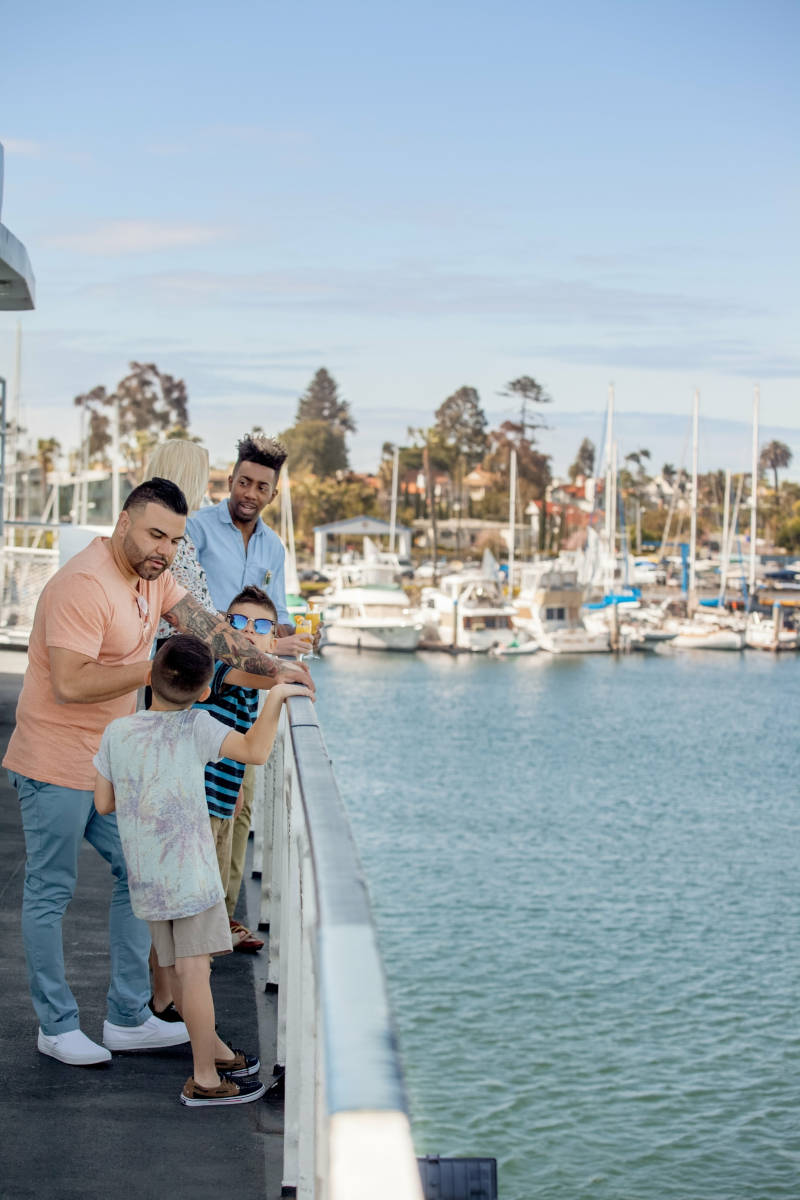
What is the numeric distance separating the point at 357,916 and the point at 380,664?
2404 inches

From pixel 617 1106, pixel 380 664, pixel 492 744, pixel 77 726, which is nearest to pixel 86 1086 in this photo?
pixel 77 726

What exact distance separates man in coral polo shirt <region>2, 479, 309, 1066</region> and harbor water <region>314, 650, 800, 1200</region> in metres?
1.55

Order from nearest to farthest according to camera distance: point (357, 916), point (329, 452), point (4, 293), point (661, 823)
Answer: point (357, 916)
point (4, 293)
point (661, 823)
point (329, 452)

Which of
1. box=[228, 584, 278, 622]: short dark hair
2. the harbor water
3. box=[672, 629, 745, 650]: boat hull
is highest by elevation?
box=[228, 584, 278, 622]: short dark hair

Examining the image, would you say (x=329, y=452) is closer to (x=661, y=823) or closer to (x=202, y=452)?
(x=661, y=823)

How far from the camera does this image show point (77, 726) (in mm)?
3770

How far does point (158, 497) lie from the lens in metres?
3.68

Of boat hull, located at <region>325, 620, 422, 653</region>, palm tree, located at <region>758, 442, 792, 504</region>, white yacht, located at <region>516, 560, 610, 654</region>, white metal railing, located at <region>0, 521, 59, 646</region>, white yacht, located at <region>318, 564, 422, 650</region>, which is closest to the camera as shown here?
white metal railing, located at <region>0, 521, 59, 646</region>

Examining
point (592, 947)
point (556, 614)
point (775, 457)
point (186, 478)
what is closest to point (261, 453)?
point (186, 478)

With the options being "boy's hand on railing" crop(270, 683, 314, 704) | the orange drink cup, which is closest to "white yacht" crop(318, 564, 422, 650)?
the orange drink cup

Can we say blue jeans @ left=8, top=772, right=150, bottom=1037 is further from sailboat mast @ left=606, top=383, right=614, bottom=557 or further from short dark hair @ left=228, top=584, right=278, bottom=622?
sailboat mast @ left=606, top=383, right=614, bottom=557

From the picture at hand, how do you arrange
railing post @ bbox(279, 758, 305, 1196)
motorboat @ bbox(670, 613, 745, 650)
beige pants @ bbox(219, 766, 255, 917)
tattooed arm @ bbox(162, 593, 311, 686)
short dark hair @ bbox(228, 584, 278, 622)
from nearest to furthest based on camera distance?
railing post @ bbox(279, 758, 305, 1196) < tattooed arm @ bbox(162, 593, 311, 686) < short dark hair @ bbox(228, 584, 278, 622) < beige pants @ bbox(219, 766, 255, 917) < motorboat @ bbox(670, 613, 745, 650)

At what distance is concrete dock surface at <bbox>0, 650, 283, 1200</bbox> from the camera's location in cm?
316

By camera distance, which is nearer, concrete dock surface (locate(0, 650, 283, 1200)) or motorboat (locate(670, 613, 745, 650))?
concrete dock surface (locate(0, 650, 283, 1200))
